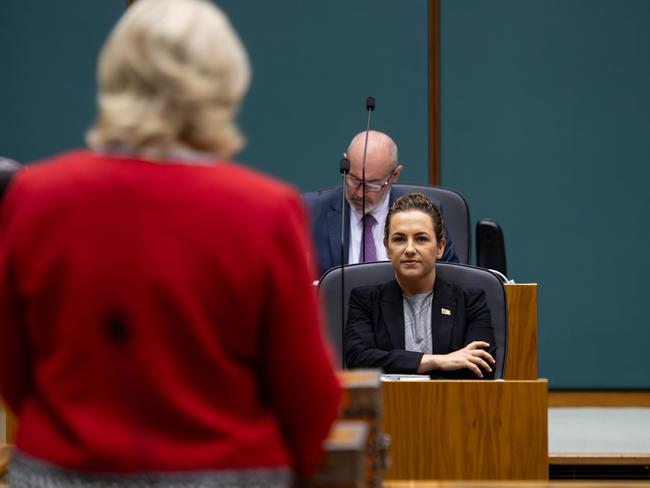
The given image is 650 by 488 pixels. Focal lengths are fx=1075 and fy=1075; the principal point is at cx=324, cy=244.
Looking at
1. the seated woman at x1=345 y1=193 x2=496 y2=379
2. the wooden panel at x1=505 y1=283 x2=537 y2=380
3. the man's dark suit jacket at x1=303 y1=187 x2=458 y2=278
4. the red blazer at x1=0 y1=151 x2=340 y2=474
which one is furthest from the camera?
the man's dark suit jacket at x1=303 y1=187 x2=458 y2=278

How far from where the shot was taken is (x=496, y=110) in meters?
5.77

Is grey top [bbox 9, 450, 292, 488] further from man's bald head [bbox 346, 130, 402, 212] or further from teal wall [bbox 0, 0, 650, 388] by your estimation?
teal wall [bbox 0, 0, 650, 388]

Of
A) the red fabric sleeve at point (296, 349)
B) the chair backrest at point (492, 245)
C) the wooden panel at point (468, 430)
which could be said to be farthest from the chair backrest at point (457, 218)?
the red fabric sleeve at point (296, 349)

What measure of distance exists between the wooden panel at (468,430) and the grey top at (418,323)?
77 cm

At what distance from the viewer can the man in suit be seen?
14.2 ft

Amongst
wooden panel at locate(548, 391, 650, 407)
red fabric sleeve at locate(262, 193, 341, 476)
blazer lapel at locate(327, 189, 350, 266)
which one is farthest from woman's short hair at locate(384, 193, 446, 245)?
wooden panel at locate(548, 391, 650, 407)

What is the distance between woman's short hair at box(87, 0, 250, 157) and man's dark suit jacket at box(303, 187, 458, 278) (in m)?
2.98

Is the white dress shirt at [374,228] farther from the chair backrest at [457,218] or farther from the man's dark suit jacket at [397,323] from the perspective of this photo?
the man's dark suit jacket at [397,323]

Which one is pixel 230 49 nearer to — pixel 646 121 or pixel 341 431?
pixel 341 431

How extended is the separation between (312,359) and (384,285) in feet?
6.92

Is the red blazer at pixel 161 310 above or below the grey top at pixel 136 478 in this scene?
above

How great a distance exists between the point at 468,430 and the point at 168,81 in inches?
57.7

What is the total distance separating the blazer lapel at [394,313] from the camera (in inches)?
127

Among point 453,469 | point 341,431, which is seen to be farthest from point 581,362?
point 341,431
